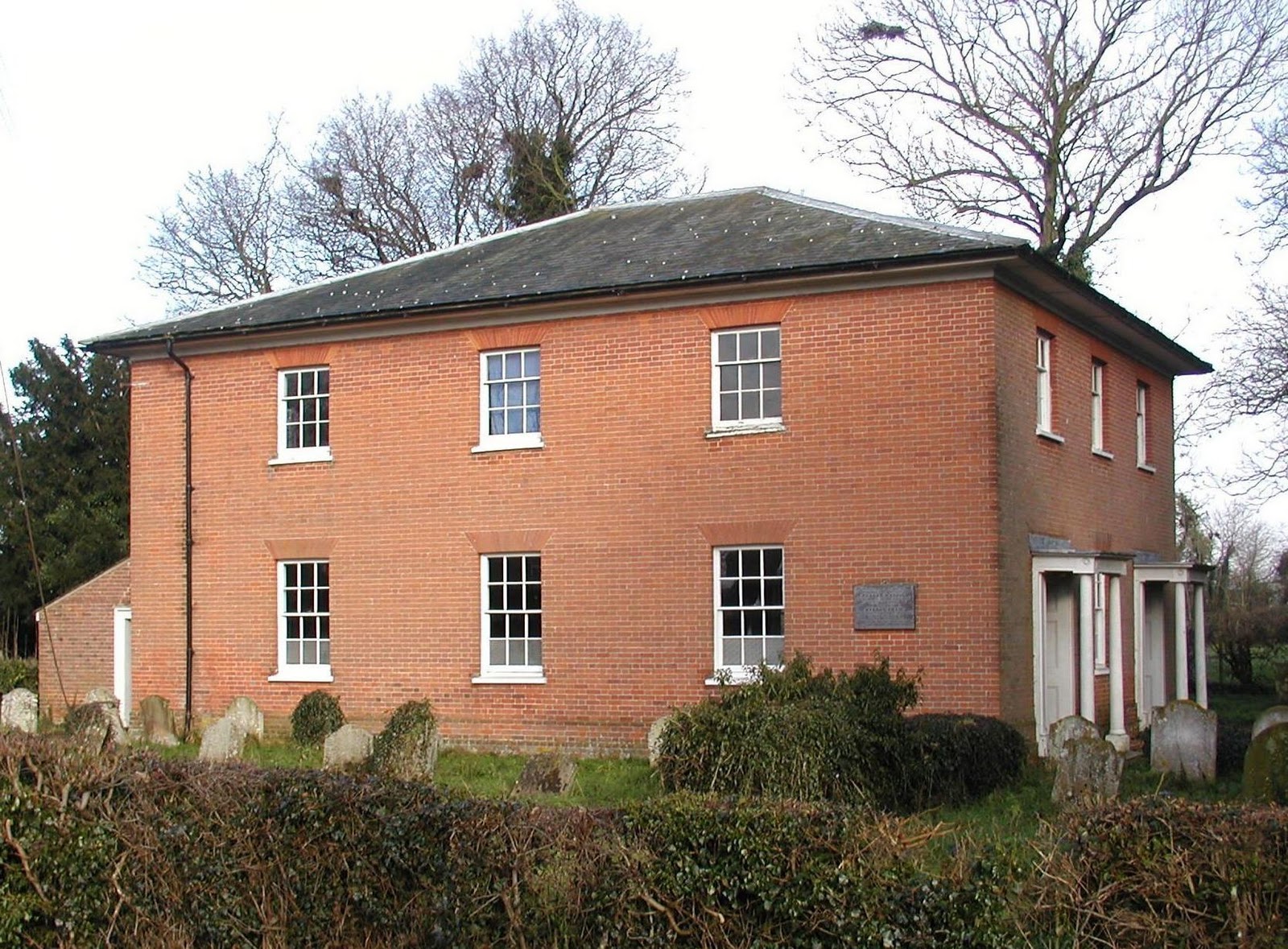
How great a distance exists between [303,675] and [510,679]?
3.79m

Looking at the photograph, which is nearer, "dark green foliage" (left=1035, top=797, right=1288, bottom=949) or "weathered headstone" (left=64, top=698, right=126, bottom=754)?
"dark green foliage" (left=1035, top=797, right=1288, bottom=949)

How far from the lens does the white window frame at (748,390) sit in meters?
21.5

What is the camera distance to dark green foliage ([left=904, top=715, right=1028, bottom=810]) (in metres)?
16.4

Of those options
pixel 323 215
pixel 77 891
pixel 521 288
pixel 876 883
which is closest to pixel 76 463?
pixel 323 215

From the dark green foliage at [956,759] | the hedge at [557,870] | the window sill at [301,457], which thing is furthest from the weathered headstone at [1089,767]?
the window sill at [301,457]

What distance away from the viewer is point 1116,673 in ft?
73.9

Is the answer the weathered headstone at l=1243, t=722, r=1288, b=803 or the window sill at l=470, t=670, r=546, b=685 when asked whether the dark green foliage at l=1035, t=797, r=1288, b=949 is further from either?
the window sill at l=470, t=670, r=546, b=685

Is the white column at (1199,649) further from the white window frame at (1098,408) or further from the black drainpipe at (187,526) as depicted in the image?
the black drainpipe at (187,526)

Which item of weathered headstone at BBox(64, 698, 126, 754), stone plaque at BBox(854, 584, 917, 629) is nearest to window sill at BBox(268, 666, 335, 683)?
weathered headstone at BBox(64, 698, 126, 754)

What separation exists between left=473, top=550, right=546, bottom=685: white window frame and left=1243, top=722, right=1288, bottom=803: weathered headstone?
36.7 feet

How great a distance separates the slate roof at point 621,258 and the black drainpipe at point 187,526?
0.75 meters

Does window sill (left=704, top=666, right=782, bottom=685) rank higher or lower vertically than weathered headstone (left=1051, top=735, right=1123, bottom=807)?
higher

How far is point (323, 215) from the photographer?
157 ft

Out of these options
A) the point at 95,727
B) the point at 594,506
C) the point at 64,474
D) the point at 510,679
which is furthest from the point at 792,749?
the point at 64,474
